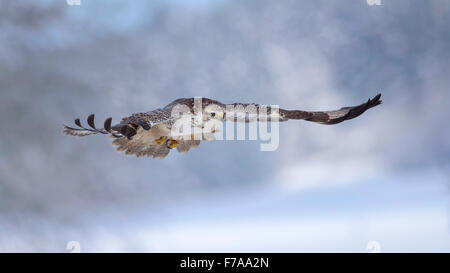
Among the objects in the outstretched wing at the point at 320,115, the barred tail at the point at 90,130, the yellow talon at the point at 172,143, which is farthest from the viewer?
the yellow talon at the point at 172,143

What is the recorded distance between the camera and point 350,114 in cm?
841

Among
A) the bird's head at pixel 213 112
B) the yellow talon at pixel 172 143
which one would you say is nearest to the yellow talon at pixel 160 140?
the yellow talon at pixel 172 143

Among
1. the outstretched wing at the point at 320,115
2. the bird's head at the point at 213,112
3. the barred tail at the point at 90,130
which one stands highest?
the bird's head at the point at 213,112

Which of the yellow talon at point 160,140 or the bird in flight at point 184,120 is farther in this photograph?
the yellow talon at point 160,140

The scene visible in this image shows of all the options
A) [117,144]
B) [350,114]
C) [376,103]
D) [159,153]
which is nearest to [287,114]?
[350,114]

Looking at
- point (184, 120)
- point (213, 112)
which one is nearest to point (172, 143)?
point (184, 120)

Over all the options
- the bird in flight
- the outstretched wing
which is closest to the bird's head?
the bird in flight

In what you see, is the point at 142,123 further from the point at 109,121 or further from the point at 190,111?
the point at 190,111

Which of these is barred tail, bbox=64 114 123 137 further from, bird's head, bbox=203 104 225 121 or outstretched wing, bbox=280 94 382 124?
outstretched wing, bbox=280 94 382 124

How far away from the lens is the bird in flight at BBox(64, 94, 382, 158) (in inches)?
328

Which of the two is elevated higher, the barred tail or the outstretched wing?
the outstretched wing

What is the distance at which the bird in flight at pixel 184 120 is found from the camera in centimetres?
834

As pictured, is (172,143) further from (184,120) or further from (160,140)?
(184,120)

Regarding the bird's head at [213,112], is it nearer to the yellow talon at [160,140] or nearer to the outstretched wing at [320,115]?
the yellow talon at [160,140]
